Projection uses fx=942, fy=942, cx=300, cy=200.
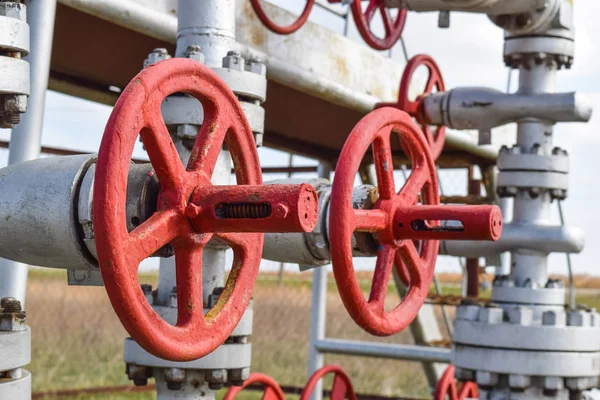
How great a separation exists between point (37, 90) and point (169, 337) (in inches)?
27.3

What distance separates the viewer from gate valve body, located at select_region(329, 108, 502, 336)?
1102 mm

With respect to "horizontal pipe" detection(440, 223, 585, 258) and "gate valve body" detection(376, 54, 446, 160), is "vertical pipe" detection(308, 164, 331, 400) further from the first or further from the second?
"horizontal pipe" detection(440, 223, 585, 258)

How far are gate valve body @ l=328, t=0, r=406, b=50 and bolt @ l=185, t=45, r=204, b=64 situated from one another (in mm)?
734

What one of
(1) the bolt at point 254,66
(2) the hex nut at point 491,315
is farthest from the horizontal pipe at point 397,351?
(1) the bolt at point 254,66

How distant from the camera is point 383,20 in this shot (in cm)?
236

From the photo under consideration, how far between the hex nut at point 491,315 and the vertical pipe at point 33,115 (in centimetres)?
101

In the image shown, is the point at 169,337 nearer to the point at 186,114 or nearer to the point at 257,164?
the point at 257,164

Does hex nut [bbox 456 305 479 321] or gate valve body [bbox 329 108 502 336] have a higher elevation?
gate valve body [bbox 329 108 502 336]

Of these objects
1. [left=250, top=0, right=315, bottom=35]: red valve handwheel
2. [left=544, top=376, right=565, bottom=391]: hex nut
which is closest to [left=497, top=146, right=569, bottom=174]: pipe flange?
[left=544, top=376, right=565, bottom=391]: hex nut

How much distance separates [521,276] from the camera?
2125 millimetres

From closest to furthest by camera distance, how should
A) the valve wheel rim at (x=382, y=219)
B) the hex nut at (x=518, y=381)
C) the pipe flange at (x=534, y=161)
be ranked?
the valve wheel rim at (x=382, y=219) → the hex nut at (x=518, y=381) → the pipe flange at (x=534, y=161)

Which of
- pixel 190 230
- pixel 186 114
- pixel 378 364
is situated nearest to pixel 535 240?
pixel 186 114

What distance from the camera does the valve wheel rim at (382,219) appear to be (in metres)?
1.10

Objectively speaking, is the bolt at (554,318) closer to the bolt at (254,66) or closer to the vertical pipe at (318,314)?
the bolt at (254,66)
